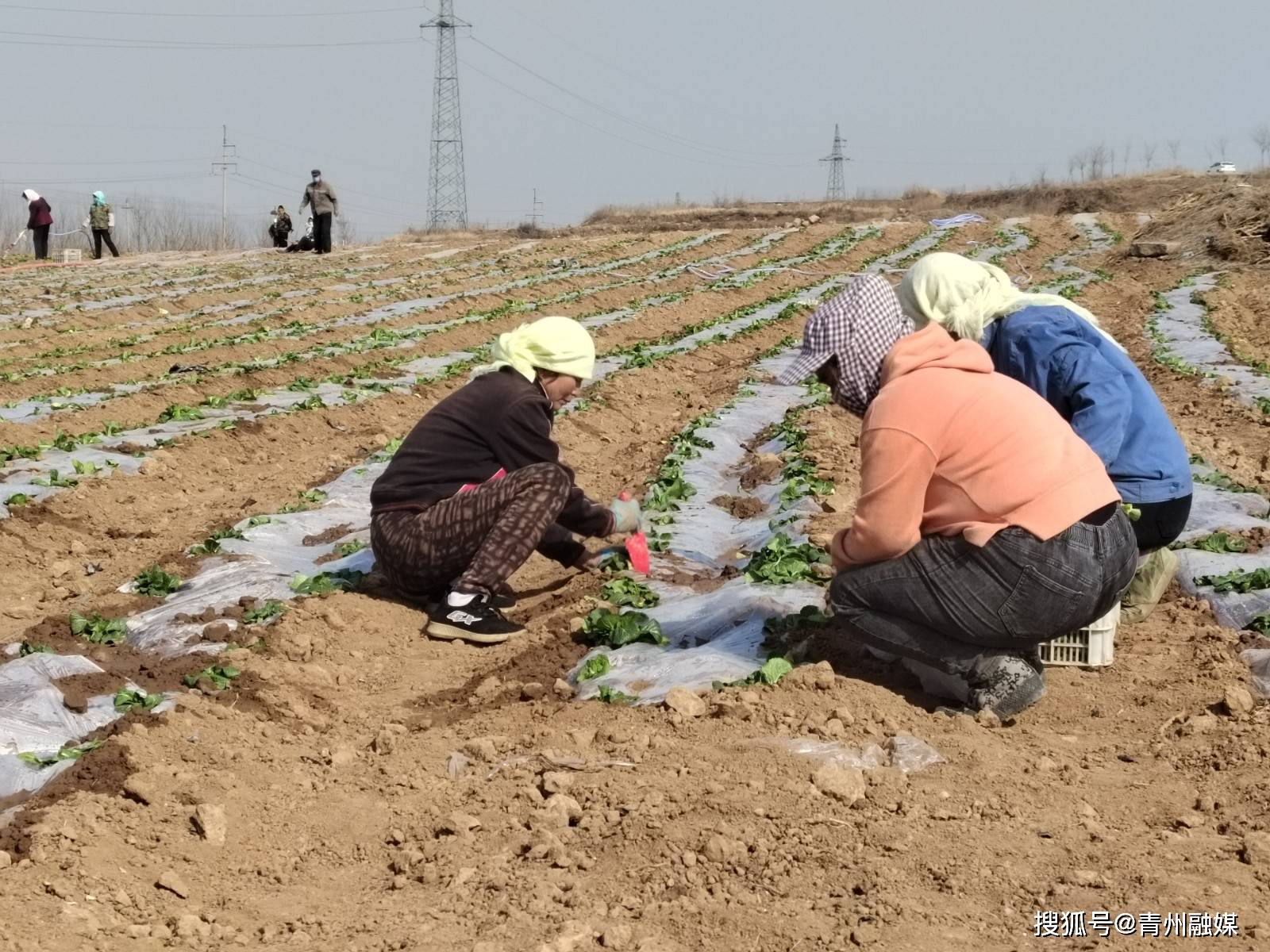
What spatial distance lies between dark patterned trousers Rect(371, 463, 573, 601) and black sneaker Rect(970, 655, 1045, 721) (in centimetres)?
202

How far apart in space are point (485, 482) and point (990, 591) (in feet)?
7.67

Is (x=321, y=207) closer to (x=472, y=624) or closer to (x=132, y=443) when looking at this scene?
(x=132, y=443)

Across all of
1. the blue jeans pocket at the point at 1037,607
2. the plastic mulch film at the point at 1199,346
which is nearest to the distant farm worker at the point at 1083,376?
the blue jeans pocket at the point at 1037,607

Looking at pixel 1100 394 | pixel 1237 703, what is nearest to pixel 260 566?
pixel 1100 394

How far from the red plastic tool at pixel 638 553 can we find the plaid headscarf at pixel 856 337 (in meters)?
2.14

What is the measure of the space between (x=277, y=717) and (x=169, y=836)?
1.02m

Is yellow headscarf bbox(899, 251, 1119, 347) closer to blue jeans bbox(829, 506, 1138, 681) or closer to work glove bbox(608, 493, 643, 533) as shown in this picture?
blue jeans bbox(829, 506, 1138, 681)

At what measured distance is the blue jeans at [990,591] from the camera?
13.3 feet

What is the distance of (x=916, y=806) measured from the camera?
141 inches

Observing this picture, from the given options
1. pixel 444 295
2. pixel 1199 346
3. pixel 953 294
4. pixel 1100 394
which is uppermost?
pixel 953 294

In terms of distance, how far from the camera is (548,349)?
17.9 feet

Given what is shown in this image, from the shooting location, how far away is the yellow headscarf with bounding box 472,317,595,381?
5.45 metres

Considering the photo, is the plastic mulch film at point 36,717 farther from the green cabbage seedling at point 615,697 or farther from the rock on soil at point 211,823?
the green cabbage seedling at point 615,697

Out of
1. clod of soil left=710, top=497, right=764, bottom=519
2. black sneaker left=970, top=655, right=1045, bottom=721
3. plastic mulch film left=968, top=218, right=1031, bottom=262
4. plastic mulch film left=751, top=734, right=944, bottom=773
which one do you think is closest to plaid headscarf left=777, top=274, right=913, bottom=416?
black sneaker left=970, top=655, right=1045, bottom=721
